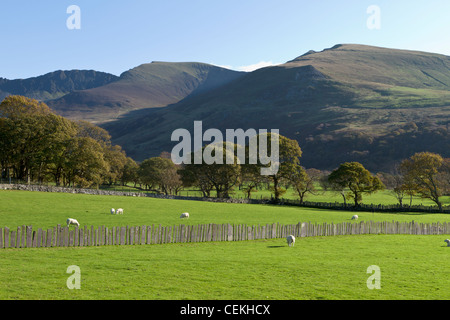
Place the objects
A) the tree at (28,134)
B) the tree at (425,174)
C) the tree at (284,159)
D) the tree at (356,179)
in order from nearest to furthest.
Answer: the tree at (28,134), the tree at (425,174), the tree at (356,179), the tree at (284,159)

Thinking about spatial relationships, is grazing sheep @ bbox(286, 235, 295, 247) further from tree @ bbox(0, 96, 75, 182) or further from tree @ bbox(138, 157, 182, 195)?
tree @ bbox(138, 157, 182, 195)

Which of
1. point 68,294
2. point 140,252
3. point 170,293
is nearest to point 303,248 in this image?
point 140,252

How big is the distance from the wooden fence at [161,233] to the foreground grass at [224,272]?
0.89 m

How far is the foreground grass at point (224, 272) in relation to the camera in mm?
14656

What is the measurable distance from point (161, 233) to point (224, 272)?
10146 mm

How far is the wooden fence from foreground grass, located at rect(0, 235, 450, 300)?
890 millimetres

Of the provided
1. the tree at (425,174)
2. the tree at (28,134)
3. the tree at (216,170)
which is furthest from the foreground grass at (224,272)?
the tree at (216,170)

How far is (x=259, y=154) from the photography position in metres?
83.9

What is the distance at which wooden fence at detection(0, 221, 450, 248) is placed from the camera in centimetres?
2309

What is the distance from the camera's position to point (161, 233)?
2742 centimetres

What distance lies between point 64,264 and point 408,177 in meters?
70.2

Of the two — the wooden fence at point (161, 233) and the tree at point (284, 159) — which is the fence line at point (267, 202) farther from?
the wooden fence at point (161, 233)

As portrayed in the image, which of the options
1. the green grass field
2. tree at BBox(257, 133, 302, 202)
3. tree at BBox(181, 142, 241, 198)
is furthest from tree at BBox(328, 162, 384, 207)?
the green grass field

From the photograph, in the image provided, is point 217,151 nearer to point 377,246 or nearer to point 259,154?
point 259,154
